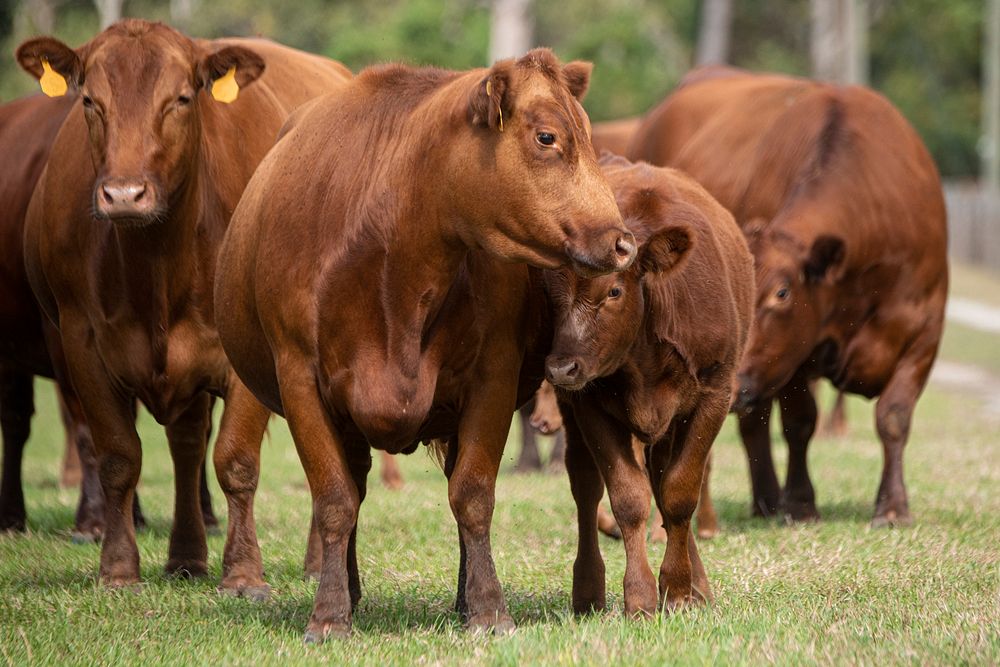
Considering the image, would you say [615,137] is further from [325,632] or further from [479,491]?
[325,632]

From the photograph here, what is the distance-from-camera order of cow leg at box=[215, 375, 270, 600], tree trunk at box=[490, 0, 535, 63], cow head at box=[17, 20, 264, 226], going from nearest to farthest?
cow head at box=[17, 20, 264, 226]
cow leg at box=[215, 375, 270, 600]
tree trunk at box=[490, 0, 535, 63]

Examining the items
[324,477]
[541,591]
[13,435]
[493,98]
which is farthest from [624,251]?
[13,435]

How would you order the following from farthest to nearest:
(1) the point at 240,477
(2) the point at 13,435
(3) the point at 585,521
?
(2) the point at 13,435 < (1) the point at 240,477 < (3) the point at 585,521

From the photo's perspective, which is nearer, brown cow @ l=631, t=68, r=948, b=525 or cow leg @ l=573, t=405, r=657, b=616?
cow leg @ l=573, t=405, r=657, b=616

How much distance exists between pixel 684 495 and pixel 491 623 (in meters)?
0.93

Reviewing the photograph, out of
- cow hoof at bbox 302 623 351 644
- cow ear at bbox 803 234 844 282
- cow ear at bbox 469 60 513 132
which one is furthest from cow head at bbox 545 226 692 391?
cow ear at bbox 803 234 844 282

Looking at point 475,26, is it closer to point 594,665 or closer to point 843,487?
point 843,487

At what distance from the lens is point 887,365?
898 centimetres

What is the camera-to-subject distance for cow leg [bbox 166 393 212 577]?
743 centimetres

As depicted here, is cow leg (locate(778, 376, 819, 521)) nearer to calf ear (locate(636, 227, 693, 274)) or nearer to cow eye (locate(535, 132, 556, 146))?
calf ear (locate(636, 227, 693, 274))

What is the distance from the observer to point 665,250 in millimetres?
5949

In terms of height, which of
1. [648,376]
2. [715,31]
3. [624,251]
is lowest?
[715,31]

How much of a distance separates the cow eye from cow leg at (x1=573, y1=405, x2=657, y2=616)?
118 centimetres

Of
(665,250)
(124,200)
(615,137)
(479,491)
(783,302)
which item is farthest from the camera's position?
(615,137)
